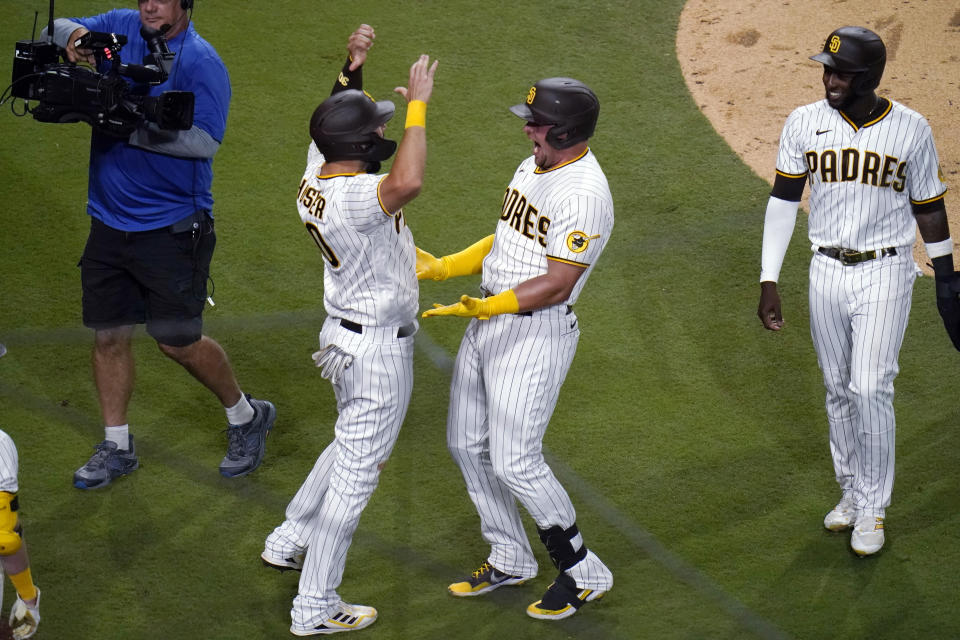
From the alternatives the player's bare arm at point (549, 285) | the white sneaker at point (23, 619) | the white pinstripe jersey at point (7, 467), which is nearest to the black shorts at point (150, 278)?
the white pinstripe jersey at point (7, 467)

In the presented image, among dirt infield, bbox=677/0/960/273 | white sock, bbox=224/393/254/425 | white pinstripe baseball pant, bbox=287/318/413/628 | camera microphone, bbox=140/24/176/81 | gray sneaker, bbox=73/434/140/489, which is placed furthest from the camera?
dirt infield, bbox=677/0/960/273

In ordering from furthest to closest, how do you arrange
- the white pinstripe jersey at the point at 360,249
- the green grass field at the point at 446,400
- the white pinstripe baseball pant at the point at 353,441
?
1. the green grass field at the point at 446,400
2. the white pinstripe baseball pant at the point at 353,441
3. the white pinstripe jersey at the point at 360,249

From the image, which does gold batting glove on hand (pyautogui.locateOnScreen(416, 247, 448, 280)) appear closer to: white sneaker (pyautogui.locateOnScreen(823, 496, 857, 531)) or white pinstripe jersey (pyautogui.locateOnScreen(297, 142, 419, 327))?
white pinstripe jersey (pyautogui.locateOnScreen(297, 142, 419, 327))

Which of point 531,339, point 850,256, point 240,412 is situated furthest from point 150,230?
point 850,256

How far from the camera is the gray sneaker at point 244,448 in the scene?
523cm

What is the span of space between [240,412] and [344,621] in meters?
1.19

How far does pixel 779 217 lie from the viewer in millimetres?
4742

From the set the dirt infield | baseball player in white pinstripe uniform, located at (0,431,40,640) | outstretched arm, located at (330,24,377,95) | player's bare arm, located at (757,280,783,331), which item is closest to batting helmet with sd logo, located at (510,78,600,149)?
outstretched arm, located at (330,24,377,95)

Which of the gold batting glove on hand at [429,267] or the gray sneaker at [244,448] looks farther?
the gray sneaker at [244,448]

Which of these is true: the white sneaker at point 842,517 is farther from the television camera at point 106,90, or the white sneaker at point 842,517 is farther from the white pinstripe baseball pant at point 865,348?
the television camera at point 106,90

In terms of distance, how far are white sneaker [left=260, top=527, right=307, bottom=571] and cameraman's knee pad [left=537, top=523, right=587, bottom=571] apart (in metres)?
0.91

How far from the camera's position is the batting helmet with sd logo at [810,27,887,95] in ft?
14.6

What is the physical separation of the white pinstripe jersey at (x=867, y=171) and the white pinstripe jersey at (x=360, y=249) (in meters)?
1.54

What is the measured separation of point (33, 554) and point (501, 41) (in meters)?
5.05
